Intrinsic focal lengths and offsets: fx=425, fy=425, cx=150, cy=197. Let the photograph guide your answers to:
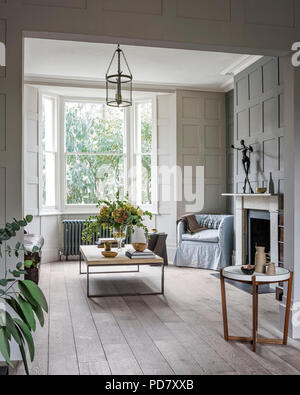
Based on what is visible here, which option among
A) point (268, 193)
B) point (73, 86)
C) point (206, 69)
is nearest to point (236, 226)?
point (268, 193)

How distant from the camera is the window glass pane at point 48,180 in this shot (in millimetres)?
7566

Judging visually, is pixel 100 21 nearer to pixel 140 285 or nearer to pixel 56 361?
pixel 56 361

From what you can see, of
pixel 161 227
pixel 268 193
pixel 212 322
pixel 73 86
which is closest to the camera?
pixel 212 322

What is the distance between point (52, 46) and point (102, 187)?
3014 millimetres

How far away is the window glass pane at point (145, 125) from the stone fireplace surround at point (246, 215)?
226 cm

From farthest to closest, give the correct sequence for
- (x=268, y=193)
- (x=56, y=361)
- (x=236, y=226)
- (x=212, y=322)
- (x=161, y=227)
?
1. (x=161, y=227)
2. (x=236, y=226)
3. (x=268, y=193)
4. (x=212, y=322)
5. (x=56, y=361)

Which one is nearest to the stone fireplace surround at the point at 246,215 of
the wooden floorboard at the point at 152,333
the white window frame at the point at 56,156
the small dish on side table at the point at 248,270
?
the wooden floorboard at the point at 152,333

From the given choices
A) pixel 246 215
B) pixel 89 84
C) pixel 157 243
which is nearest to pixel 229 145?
pixel 246 215

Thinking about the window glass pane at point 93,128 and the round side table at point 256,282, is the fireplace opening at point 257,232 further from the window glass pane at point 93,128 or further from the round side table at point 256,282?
the window glass pane at point 93,128

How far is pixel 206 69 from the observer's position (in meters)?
6.64

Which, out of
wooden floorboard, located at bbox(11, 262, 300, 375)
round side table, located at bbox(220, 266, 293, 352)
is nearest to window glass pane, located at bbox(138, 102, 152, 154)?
wooden floorboard, located at bbox(11, 262, 300, 375)

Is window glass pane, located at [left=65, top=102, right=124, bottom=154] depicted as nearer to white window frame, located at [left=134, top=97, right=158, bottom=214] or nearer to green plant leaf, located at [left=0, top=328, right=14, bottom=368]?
white window frame, located at [left=134, top=97, right=158, bottom=214]

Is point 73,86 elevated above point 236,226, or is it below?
above

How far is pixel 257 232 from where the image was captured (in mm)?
6059
